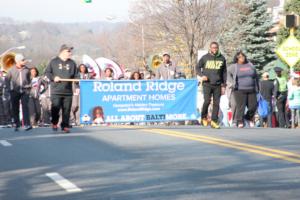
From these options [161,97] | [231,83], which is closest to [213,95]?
[231,83]

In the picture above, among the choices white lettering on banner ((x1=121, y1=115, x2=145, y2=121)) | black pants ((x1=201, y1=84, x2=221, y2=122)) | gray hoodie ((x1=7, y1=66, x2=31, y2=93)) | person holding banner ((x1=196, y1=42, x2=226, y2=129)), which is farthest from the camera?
white lettering on banner ((x1=121, y1=115, x2=145, y2=121))

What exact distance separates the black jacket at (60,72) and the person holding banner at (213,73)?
2.80 m

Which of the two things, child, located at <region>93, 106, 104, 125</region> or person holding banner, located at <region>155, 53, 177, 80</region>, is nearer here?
child, located at <region>93, 106, 104, 125</region>

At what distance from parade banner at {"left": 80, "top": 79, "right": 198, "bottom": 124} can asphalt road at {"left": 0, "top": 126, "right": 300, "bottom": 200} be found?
200 inches

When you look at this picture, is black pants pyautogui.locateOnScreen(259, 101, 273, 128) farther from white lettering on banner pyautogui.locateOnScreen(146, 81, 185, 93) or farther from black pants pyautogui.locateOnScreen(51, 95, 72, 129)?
black pants pyautogui.locateOnScreen(51, 95, 72, 129)

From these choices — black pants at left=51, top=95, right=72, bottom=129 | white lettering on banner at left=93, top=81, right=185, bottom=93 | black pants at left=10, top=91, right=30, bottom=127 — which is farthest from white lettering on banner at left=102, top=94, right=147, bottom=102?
black pants at left=51, top=95, right=72, bottom=129

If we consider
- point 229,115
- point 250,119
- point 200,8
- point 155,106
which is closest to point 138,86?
point 155,106

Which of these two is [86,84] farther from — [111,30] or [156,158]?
[111,30]

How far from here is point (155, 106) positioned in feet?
62.5

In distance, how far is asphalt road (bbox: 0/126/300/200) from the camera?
7.68m

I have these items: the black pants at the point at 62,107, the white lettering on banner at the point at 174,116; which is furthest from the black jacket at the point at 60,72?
the white lettering on banner at the point at 174,116

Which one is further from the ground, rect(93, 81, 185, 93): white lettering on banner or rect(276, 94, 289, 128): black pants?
rect(93, 81, 185, 93): white lettering on banner

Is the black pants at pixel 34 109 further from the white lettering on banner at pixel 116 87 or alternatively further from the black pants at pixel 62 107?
the black pants at pixel 62 107

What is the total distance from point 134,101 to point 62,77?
14.1 ft
